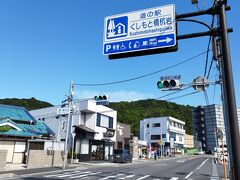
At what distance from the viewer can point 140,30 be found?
8.79 metres

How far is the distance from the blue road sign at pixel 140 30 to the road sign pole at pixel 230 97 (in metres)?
1.49

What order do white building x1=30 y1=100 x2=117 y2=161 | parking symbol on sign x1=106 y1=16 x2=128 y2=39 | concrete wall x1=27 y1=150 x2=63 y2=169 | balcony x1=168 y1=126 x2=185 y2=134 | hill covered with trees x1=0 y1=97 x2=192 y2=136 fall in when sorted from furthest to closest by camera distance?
balcony x1=168 y1=126 x2=185 y2=134 < hill covered with trees x1=0 y1=97 x2=192 y2=136 < white building x1=30 y1=100 x2=117 y2=161 < concrete wall x1=27 y1=150 x2=63 y2=169 < parking symbol on sign x1=106 y1=16 x2=128 y2=39

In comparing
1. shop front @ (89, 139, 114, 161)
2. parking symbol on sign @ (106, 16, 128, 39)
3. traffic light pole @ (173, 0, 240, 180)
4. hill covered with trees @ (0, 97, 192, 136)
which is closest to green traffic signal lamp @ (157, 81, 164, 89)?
parking symbol on sign @ (106, 16, 128, 39)

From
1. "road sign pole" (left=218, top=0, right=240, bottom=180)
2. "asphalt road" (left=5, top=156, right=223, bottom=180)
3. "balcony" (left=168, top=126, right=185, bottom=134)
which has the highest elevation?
"balcony" (left=168, top=126, right=185, bottom=134)

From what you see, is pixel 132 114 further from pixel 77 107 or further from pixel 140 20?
pixel 140 20

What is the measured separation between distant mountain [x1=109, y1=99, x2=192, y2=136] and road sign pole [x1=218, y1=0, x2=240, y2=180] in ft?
234

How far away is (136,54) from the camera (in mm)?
8680

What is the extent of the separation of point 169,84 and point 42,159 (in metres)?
19.1

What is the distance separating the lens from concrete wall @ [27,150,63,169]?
2527 centimetres

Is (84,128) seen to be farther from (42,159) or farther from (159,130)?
(159,130)

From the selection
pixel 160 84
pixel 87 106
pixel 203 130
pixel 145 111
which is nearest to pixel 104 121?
pixel 87 106

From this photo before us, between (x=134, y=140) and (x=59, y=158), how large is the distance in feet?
85.3

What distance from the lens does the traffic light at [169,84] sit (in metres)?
11.5

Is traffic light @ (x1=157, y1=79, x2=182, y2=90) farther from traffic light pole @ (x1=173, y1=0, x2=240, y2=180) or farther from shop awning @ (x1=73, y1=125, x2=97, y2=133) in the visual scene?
shop awning @ (x1=73, y1=125, x2=97, y2=133)
